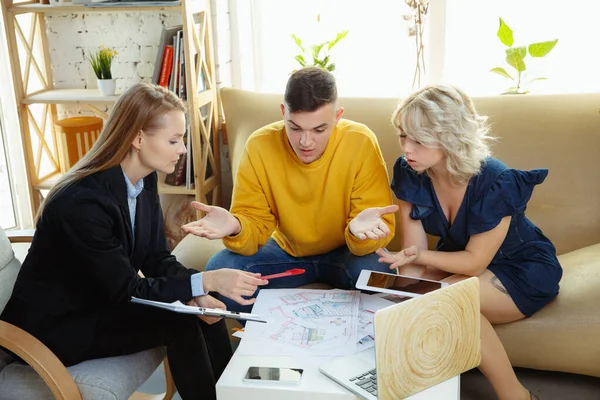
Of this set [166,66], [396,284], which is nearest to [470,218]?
[396,284]

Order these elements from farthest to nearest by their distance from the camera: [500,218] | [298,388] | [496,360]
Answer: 1. [500,218]
2. [496,360]
3. [298,388]

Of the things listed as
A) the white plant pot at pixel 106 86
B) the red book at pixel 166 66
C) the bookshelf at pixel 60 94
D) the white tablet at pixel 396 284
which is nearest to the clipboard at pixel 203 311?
the white tablet at pixel 396 284

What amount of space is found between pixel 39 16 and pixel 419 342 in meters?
2.61

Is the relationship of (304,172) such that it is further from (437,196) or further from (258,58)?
(258,58)

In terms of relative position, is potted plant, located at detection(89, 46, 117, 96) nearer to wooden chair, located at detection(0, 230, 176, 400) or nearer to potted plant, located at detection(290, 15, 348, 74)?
potted plant, located at detection(290, 15, 348, 74)

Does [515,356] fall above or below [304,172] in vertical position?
below

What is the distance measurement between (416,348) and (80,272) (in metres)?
0.96

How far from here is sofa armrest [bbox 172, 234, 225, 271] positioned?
2.61 meters

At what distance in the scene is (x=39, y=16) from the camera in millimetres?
3361

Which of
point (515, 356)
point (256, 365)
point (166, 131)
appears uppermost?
point (166, 131)

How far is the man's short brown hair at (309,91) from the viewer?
218cm

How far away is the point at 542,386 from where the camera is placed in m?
2.45

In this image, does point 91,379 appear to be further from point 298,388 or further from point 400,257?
point 400,257

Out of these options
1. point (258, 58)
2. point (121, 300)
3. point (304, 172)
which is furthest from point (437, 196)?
point (258, 58)
